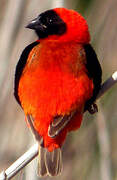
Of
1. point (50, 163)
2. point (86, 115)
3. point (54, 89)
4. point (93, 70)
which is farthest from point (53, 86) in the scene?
point (86, 115)

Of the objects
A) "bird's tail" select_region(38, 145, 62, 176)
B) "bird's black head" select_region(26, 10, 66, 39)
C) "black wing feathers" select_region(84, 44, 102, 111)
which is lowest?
"bird's tail" select_region(38, 145, 62, 176)

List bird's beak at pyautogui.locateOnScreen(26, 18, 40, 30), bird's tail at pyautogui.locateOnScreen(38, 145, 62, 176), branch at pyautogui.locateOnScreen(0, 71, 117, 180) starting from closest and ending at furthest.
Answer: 1. branch at pyautogui.locateOnScreen(0, 71, 117, 180)
2. bird's tail at pyautogui.locateOnScreen(38, 145, 62, 176)
3. bird's beak at pyautogui.locateOnScreen(26, 18, 40, 30)

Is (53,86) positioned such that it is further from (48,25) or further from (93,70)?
(48,25)

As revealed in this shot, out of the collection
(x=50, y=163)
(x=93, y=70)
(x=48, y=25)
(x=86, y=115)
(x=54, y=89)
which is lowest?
(x=86, y=115)

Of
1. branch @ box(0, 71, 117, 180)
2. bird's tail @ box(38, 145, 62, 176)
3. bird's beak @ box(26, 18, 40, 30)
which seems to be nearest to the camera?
branch @ box(0, 71, 117, 180)

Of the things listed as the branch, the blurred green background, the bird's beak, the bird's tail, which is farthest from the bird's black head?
the bird's tail

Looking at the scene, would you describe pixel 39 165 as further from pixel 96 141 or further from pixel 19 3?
pixel 19 3

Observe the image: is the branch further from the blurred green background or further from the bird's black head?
the bird's black head

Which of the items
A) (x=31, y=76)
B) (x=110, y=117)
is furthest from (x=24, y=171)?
(x=110, y=117)
